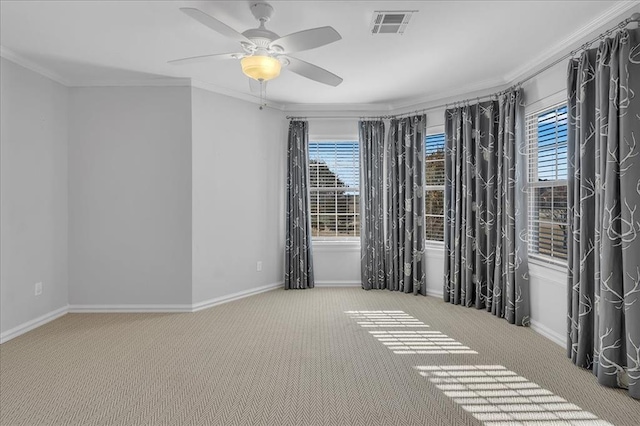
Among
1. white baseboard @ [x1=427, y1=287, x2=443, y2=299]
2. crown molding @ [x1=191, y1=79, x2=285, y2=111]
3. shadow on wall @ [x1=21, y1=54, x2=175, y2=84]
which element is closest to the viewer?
shadow on wall @ [x1=21, y1=54, x2=175, y2=84]

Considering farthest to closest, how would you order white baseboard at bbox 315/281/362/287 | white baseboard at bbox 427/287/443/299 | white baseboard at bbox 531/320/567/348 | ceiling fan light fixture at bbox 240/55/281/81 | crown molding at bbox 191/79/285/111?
white baseboard at bbox 315/281/362/287 → white baseboard at bbox 427/287/443/299 → crown molding at bbox 191/79/285/111 → white baseboard at bbox 531/320/567/348 → ceiling fan light fixture at bbox 240/55/281/81

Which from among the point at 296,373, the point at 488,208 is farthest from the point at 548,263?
the point at 296,373

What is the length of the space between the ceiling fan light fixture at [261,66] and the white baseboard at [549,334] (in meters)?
3.22

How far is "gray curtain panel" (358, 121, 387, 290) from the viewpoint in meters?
5.29

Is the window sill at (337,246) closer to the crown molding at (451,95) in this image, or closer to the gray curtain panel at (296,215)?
the gray curtain panel at (296,215)

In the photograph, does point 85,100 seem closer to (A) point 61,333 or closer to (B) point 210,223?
(B) point 210,223

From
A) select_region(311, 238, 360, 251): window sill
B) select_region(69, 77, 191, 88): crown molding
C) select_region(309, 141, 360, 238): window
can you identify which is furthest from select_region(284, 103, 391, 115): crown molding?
select_region(311, 238, 360, 251): window sill

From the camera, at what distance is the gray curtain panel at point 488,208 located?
3.77 meters

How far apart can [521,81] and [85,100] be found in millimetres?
4631

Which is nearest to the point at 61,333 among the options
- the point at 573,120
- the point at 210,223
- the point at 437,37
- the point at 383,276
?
the point at 210,223

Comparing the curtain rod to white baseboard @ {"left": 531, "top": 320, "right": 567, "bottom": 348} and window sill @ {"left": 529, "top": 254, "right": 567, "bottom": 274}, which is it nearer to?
window sill @ {"left": 529, "top": 254, "right": 567, "bottom": 274}

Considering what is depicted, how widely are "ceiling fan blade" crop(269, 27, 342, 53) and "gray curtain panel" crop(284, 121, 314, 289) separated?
8.96 ft

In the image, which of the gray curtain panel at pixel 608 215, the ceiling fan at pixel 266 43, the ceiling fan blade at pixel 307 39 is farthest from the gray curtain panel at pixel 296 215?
the gray curtain panel at pixel 608 215

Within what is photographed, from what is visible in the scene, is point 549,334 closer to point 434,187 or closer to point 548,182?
point 548,182
